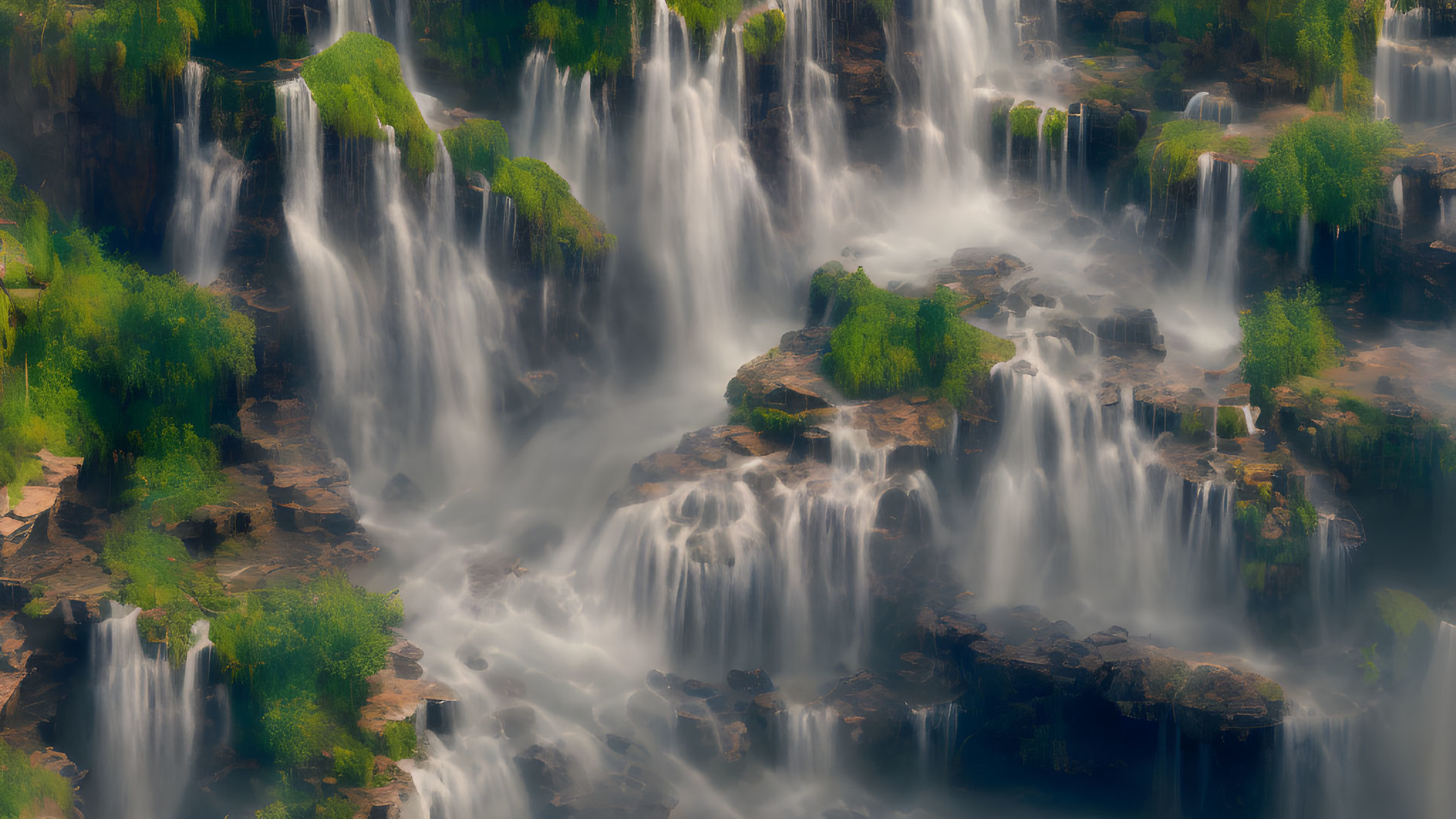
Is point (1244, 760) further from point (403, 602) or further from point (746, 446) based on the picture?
point (403, 602)

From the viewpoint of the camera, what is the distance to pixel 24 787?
22.1 metres

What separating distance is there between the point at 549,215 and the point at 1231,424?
14.9 meters

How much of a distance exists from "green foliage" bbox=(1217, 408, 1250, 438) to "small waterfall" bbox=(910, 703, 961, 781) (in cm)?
789

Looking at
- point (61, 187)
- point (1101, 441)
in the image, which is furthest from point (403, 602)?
point (1101, 441)

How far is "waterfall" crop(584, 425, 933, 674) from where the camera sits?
2680 centimetres

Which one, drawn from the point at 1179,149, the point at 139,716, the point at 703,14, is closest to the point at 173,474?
the point at 139,716

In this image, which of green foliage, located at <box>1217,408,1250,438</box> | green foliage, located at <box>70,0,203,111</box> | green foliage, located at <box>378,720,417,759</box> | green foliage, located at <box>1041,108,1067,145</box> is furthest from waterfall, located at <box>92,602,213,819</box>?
green foliage, located at <box>1041,108,1067,145</box>

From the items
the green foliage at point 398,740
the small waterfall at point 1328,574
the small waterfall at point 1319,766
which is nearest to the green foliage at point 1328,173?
the small waterfall at point 1328,574

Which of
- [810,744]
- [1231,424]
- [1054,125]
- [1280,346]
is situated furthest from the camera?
[1054,125]

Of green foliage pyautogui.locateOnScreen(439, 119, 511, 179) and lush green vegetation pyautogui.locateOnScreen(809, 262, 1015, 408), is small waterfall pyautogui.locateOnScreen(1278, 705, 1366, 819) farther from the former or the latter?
green foliage pyautogui.locateOnScreen(439, 119, 511, 179)

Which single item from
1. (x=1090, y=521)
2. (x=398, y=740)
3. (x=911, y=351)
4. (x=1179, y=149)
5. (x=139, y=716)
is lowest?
(x=398, y=740)

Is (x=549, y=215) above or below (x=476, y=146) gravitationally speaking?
below

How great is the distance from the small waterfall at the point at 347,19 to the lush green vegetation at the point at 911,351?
43.3 feet

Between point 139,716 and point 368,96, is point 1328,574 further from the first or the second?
point 368,96
